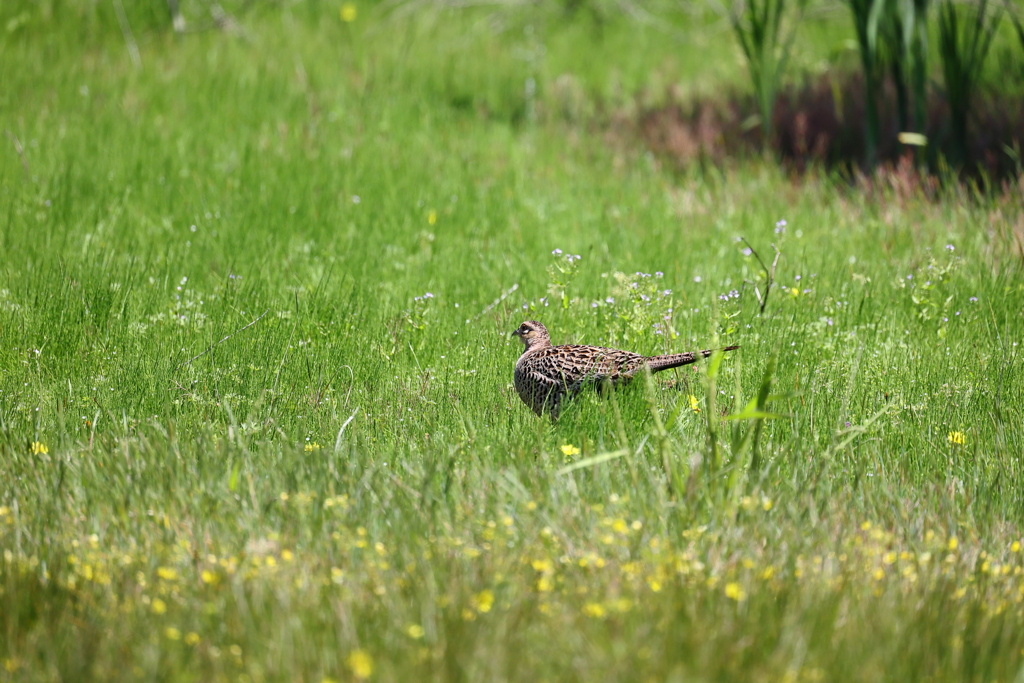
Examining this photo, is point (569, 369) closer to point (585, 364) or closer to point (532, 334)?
point (585, 364)

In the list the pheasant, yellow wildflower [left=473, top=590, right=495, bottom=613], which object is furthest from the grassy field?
the pheasant

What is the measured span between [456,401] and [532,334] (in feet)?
2.44

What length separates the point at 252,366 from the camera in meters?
4.50

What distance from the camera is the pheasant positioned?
395 centimetres

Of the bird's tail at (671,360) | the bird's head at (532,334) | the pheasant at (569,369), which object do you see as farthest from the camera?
the bird's head at (532,334)

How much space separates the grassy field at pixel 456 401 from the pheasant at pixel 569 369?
5.2 inches

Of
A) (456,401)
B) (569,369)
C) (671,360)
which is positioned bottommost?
(456,401)

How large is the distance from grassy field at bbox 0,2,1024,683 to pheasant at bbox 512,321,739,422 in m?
0.13

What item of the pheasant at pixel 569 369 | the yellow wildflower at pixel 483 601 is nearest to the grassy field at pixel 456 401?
the yellow wildflower at pixel 483 601

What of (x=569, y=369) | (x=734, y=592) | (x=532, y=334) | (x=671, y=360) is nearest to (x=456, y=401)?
(x=569, y=369)

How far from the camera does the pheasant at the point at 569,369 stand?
3.95 meters

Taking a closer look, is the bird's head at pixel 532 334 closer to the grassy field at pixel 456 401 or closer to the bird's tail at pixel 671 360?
the grassy field at pixel 456 401

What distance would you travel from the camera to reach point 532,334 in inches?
189

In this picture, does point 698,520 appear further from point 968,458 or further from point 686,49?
point 686,49
